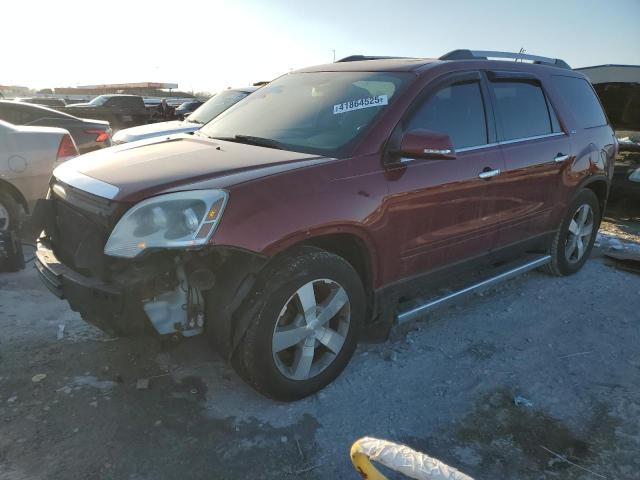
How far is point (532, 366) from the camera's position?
3.47 m

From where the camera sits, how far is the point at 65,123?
8.30m

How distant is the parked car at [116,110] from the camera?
18469 millimetres

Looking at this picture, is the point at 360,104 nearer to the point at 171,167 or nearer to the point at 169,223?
the point at 171,167

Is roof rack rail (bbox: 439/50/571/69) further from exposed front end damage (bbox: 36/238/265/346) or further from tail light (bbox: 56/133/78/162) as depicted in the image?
tail light (bbox: 56/133/78/162)

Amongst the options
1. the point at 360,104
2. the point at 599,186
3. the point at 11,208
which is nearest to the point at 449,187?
the point at 360,104

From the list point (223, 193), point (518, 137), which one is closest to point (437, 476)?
point (223, 193)

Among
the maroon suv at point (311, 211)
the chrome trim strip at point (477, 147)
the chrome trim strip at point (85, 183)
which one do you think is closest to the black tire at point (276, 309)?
the maroon suv at point (311, 211)

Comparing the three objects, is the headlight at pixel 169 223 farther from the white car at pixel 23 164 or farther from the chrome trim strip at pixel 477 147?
the white car at pixel 23 164

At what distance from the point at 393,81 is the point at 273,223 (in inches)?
56.6

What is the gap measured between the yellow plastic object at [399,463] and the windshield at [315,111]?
76.8 inches

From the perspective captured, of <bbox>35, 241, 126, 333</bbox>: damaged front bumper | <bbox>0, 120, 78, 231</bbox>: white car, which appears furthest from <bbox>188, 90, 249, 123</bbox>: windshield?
<bbox>35, 241, 126, 333</bbox>: damaged front bumper

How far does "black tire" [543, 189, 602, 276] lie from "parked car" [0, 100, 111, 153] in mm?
6755

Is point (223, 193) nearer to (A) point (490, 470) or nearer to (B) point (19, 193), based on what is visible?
(A) point (490, 470)

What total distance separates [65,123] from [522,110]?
7101mm
